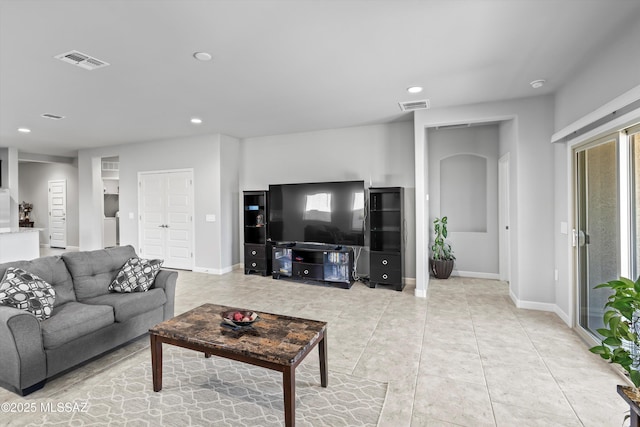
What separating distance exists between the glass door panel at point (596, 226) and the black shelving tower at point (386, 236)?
212 cm

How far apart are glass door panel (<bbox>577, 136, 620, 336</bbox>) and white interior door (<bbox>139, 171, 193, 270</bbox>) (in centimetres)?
601

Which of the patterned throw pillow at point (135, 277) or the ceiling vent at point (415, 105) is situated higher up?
the ceiling vent at point (415, 105)

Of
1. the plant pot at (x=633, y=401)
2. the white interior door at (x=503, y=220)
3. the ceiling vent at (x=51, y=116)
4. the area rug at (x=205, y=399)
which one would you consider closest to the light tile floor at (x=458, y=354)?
the area rug at (x=205, y=399)

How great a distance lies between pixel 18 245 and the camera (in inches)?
232

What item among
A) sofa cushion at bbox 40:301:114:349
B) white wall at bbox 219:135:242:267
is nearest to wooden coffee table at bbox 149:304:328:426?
sofa cushion at bbox 40:301:114:349

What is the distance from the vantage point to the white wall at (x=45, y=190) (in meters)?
9.08

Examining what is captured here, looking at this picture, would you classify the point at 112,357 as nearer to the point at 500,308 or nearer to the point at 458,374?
the point at 458,374

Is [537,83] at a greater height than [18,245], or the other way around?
[537,83]

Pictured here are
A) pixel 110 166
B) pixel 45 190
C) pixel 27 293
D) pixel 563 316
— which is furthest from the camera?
pixel 45 190

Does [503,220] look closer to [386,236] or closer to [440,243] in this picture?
[440,243]

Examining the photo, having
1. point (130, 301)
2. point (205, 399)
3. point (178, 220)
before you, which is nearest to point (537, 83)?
point (205, 399)

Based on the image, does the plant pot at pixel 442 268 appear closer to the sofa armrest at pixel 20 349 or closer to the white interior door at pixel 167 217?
the white interior door at pixel 167 217

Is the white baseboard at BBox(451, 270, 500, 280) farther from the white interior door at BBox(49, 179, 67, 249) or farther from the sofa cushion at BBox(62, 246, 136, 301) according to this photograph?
the white interior door at BBox(49, 179, 67, 249)

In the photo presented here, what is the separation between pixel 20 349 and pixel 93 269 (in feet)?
→ 3.58
